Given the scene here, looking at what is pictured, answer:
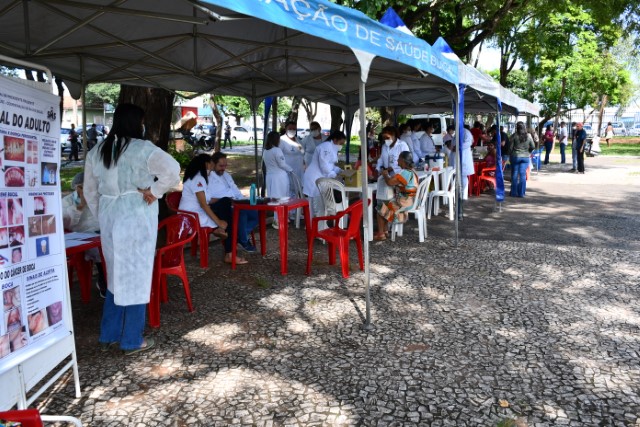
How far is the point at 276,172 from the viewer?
904 cm

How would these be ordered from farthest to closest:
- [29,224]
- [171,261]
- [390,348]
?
[171,261] → [390,348] → [29,224]

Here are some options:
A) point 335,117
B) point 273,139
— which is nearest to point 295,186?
point 273,139

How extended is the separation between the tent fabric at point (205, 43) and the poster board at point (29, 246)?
3.67 feet

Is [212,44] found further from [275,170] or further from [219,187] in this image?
[275,170]

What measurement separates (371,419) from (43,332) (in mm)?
1833

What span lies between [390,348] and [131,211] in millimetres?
2065

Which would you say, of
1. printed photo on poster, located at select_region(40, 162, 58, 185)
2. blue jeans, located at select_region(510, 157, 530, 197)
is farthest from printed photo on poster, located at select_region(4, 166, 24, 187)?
blue jeans, located at select_region(510, 157, 530, 197)

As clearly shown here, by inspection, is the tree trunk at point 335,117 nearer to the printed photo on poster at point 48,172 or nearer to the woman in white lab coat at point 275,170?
the woman in white lab coat at point 275,170

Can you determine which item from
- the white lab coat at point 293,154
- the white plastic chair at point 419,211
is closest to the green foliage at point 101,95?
the white lab coat at point 293,154

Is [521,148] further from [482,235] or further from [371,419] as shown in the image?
[371,419]

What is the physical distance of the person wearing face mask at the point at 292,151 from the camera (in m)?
11.0

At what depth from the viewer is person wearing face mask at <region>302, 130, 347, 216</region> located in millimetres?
8016

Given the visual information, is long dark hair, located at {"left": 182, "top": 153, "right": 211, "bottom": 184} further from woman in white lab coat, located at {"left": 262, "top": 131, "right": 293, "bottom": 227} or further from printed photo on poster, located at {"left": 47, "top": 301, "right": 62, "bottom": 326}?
printed photo on poster, located at {"left": 47, "top": 301, "right": 62, "bottom": 326}

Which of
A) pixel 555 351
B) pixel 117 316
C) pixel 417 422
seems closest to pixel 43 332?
pixel 117 316
